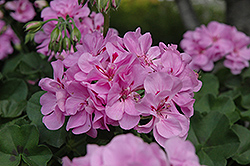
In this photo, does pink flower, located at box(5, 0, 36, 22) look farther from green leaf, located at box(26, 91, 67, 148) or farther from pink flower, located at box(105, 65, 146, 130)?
pink flower, located at box(105, 65, 146, 130)

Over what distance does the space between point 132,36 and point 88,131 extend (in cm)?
28

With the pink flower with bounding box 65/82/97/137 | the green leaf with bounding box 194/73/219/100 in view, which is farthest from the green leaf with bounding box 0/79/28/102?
the green leaf with bounding box 194/73/219/100

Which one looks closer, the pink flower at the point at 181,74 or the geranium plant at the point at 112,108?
the geranium plant at the point at 112,108

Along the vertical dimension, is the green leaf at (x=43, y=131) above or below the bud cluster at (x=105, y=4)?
below

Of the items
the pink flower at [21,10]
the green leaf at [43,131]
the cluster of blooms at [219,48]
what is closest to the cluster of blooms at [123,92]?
the green leaf at [43,131]

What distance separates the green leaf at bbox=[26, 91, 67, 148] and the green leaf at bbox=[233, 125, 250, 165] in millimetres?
629

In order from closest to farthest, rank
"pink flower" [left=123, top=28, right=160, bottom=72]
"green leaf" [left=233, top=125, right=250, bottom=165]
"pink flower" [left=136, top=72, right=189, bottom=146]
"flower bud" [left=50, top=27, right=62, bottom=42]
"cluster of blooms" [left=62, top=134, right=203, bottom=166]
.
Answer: "cluster of blooms" [left=62, top=134, right=203, bottom=166] < "pink flower" [left=136, top=72, right=189, bottom=146] < "pink flower" [left=123, top=28, right=160, bottom=72] < "flower bud" [left=50, top=27, right=62, bottom=42] < "green leaf" [left=233, top=125, right=250, bottom=165]

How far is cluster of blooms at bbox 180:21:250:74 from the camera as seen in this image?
1648mm

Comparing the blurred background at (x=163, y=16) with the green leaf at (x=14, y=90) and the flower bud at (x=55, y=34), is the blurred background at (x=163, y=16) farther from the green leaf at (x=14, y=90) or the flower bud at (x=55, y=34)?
the flower bud at (x=55, y=34)

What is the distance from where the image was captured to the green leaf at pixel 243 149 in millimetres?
1086

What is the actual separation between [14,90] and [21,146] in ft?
1.52

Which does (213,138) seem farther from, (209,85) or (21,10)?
(21,10)

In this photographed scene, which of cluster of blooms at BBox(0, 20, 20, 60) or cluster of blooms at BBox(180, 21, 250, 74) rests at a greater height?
cluster of blooms at BBox(180, 21, 250, 74)

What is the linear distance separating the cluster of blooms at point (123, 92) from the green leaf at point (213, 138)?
0.99 feet
